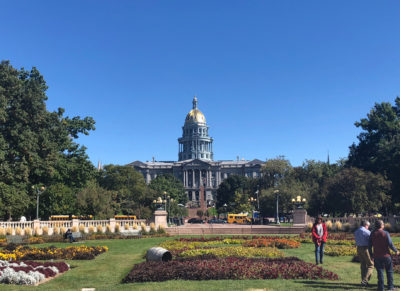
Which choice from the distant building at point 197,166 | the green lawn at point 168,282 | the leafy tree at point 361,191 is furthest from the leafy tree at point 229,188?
the green lawn at point 168,282

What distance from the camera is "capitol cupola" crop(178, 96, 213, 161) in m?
185

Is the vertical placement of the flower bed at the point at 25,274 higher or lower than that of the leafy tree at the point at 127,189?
lower

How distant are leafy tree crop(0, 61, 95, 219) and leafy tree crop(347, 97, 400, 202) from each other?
3713 centimetres

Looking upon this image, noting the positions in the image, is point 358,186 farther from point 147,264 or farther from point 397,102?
point 147,264

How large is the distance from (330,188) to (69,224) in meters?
31.7

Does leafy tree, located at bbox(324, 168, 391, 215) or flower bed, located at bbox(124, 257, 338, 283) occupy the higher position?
leafy tree, located at bbox(324, 168, 391, 215)

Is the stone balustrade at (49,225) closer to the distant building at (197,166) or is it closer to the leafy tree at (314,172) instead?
the leafy tree at (314,172)

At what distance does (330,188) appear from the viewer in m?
51.6

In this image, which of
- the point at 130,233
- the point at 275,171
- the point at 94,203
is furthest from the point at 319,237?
the point at 275,171

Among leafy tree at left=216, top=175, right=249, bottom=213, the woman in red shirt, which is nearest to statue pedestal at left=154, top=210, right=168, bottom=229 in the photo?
the woman in red shirt

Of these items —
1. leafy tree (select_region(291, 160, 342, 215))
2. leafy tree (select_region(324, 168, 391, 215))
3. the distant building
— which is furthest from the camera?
the distant building

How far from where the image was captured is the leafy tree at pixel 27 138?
39250 mm

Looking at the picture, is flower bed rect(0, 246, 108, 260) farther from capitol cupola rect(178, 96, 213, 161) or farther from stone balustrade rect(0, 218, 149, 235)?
capitol cupola rect(178, 96, 213, 161)

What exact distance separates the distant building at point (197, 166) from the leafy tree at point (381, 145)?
98685 millimetres
